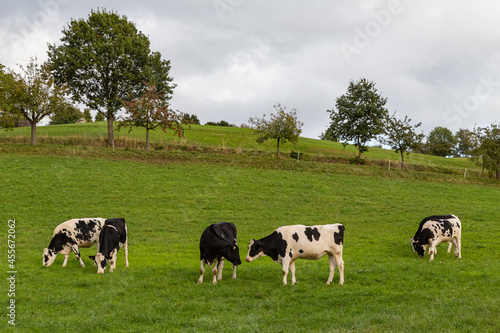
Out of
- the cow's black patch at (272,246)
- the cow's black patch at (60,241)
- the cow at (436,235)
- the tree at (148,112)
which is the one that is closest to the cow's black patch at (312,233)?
the cow's black patch at (272,246)

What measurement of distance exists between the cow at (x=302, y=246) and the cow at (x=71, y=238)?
711 centimetres

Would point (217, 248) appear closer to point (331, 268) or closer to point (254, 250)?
point (254, 250)

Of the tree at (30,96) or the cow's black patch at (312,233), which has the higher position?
the tree at (30,96)

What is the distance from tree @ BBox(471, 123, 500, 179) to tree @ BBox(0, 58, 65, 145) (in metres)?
57.1

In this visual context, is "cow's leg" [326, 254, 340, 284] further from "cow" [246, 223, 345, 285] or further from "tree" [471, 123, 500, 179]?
"tree" [471, 123, 500, 179]

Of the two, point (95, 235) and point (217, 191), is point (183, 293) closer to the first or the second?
point (95, 235)

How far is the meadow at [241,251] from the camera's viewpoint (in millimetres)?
9562

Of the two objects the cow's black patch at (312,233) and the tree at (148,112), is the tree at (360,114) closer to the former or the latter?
the tree at (148,112)

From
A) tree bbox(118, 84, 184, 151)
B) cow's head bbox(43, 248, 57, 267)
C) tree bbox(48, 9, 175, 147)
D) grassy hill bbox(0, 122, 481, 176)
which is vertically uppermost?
tree bbox(48, 9, 175, 147)

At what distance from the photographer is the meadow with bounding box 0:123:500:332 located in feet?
31.4

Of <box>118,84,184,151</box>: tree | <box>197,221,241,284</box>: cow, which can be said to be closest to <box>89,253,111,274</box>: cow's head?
<box>197,221,241,284</box>: cow

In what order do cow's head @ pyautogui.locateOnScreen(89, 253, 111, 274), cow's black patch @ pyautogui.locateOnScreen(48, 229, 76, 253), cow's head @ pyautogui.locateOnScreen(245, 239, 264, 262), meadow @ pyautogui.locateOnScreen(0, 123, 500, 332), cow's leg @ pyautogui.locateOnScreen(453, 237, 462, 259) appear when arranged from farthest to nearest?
cow's leg @ pyautogui.locateOnScreen(453, 237, 462, 259) → cow's black patch @ pyautogui.locateOnScreen(48, 229, 76, 253) → cow's head @ pyautogui.locateOnScreen(89, 253, 111, 274) → cow's head @ pyautogui.locateOnScreen(245, 239, 264, 262) → meadow @ pyautogui.locateOnScreen(0, 123, 500, 332)

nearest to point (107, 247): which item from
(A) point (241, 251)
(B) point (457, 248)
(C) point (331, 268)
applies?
(A) point (241, 251)

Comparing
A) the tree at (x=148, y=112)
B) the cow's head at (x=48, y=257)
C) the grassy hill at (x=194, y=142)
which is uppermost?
the tree at (x=148, y=112)
